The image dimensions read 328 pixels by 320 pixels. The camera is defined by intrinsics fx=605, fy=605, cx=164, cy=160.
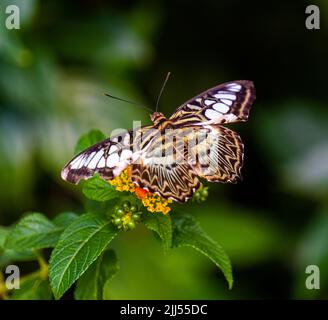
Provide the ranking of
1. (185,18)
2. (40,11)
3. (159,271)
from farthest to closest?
(185,18)
(40,11)
(159,271)

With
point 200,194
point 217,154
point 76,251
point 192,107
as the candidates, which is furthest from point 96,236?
point 192,107

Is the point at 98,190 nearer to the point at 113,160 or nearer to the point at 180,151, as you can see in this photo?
the point at 113,160

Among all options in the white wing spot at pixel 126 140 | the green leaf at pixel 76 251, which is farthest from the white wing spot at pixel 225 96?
the green leaf at pixel 76 251

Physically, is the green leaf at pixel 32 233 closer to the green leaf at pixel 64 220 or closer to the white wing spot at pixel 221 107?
the green leaf at pixel 64 220

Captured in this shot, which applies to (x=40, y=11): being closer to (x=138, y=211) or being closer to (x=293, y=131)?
(x=293, y=131)

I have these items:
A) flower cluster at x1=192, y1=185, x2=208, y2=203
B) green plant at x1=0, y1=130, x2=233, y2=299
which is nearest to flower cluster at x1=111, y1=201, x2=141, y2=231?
green plant at x1=0, y1=130, x2=233, y2=299

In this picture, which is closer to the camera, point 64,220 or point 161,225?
point 161,225

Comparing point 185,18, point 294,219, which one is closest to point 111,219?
point 294,219
